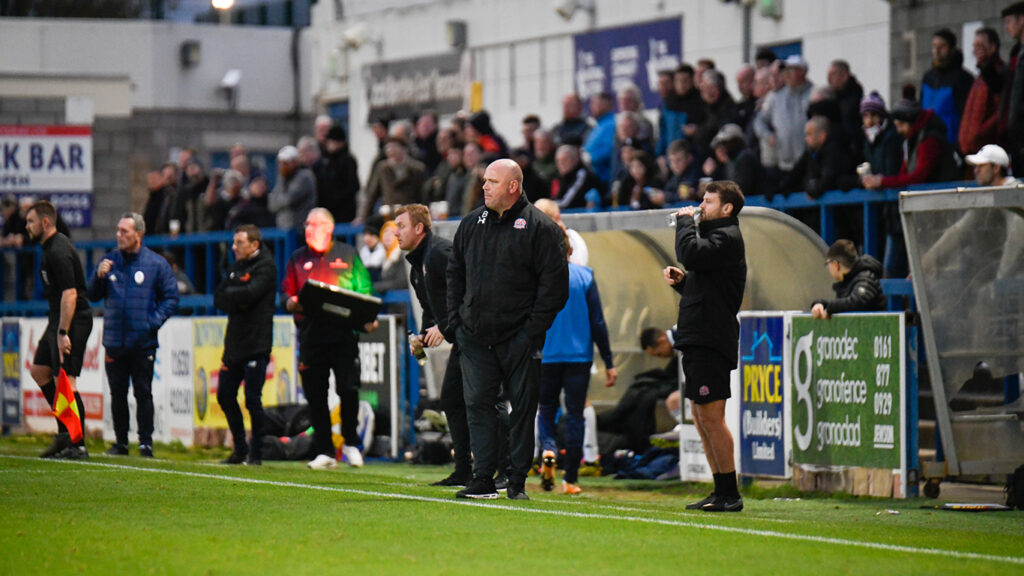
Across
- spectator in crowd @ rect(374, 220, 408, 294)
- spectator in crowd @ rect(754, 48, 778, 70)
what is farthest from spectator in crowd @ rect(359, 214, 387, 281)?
spectator in crowd @ rect(754, 48, 778, 70)

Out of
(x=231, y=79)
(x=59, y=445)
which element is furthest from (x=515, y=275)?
(x=231, y=79)

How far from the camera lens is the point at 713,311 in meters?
11.1

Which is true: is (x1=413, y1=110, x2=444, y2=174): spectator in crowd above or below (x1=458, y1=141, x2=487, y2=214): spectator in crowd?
above

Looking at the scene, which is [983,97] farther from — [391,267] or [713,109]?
[391,267]

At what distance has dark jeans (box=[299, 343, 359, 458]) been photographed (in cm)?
1536

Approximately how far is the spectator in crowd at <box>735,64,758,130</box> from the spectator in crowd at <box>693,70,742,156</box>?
0.06 metres

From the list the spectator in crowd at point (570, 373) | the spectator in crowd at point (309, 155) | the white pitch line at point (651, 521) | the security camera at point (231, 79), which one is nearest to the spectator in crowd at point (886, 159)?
the spectator in crowd at point (570, 373)

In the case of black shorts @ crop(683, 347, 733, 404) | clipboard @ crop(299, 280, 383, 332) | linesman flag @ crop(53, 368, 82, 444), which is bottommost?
linesman flag @ crop(53, 368, 82, 444)

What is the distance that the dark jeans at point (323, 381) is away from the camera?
605 inches

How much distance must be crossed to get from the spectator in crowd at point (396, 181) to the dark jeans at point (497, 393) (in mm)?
9467

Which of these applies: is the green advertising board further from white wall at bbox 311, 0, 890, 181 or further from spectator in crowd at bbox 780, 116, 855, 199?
white wall at bbox 311, 0, 890, 181

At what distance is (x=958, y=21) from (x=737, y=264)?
9.94 m

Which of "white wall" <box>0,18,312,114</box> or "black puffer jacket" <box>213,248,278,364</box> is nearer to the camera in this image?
"black puffer jacket" <box>213,248,278,364</box>

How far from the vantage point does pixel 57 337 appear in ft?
51.0
